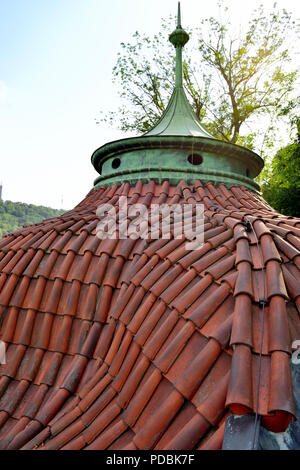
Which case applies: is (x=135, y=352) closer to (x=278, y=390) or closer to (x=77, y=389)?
(x=77, y=389)

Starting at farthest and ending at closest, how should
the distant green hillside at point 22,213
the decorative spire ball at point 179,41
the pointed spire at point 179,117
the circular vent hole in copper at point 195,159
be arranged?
the distant green hillside at point 22,213 < the decorative spire ball at point 179,41 < the pointed spire at point 179,117 < the circular vent hole in copper at point 195,159

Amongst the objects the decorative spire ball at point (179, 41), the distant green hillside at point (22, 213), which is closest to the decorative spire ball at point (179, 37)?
the decorative spire ball at point (179, 41)

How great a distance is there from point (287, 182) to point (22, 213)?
72712 millimetres

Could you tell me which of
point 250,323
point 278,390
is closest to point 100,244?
point 250,323

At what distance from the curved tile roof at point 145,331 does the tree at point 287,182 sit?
8.71m

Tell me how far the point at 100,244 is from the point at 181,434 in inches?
95.6

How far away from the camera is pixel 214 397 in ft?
5.30

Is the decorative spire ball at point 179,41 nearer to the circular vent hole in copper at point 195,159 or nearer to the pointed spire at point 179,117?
the pointed spire at point 179,117

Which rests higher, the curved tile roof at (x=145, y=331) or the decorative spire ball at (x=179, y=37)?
the decorative spire ball at (x=179, y=37)

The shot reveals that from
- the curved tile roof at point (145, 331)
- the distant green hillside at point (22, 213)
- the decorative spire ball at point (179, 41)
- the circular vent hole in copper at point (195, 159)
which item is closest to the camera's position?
the curved tile roof at point (145, 331)

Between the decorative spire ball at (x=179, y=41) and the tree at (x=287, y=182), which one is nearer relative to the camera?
the decorative spire ball at (x=179, y=41)

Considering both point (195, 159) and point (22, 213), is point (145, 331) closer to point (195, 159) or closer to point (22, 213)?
point (195, 159)

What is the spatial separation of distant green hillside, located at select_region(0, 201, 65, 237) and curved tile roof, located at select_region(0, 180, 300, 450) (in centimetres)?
6768

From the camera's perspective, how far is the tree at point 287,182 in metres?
12.2
